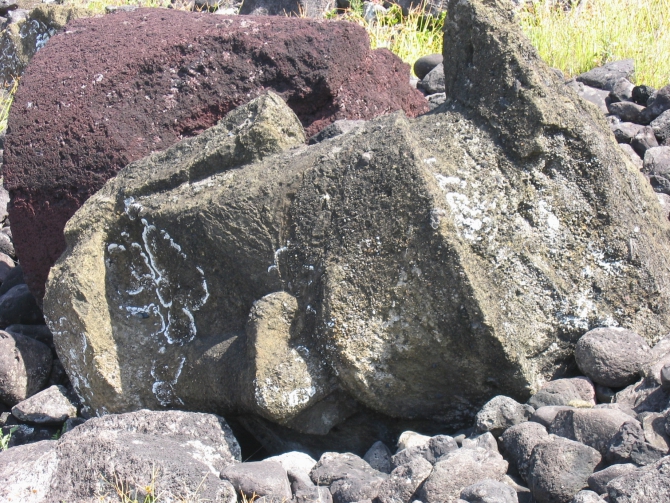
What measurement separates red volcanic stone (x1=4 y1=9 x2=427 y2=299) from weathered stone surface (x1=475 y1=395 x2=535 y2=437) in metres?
1.69

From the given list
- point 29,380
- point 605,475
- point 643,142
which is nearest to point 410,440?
point 605,475

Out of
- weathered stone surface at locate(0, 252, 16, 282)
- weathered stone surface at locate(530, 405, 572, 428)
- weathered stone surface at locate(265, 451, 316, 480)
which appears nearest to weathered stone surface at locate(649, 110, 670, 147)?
weathered stone surface at locate(530, 405, 572, 428)

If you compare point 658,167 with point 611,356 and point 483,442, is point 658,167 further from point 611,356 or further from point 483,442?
point 483,442

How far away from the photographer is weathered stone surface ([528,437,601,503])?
1868mm

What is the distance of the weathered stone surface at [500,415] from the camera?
2.17 meters

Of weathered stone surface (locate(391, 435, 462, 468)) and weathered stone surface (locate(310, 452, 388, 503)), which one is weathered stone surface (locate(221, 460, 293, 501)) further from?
weathered stone surface (locate(391, 435, 462, 468))

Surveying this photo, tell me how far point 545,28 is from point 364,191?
4.07 metres

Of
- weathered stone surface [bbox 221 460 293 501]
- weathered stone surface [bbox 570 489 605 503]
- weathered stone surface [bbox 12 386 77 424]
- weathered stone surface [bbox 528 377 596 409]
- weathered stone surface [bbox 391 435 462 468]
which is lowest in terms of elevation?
weathered stone surface [bbox 12 386 77 424]

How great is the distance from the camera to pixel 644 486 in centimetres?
166

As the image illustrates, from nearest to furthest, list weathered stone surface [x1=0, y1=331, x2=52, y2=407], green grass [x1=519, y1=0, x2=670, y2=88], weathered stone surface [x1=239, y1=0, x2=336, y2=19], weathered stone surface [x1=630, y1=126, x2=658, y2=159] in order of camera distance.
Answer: weathered stone surface [x1=0, y1=331, x2=52, y2=407], weathered stone surface [x1=630, y1=126, x2=658, y2=159], green grass [x1=519, y1=0, x2=670, y2=88], weathered stone surface [x1=239, y1=0, x2=336, y2=19]

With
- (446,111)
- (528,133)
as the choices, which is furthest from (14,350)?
(528,133)

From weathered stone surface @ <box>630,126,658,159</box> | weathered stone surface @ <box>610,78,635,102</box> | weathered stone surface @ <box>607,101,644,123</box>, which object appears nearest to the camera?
weathered stone surface @ <box>630,126,658,159</box>

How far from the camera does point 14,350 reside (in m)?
3.29

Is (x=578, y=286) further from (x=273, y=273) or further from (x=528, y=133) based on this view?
(x=273, y=273)
